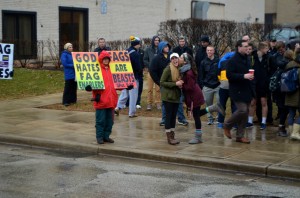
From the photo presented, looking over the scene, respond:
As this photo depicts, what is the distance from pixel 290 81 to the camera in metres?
10.5

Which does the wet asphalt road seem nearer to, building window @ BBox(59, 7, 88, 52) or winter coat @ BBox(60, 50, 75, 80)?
winter coat @ BBox(60, 50, 75, 80)

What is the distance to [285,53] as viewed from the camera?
436 inches

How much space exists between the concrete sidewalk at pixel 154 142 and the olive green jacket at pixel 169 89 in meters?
0.83

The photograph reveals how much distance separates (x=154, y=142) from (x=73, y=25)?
2094 centimetres

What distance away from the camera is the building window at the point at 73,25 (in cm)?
2989

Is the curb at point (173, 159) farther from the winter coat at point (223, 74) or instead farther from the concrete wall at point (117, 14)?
the concrete wall at point (117, 14)

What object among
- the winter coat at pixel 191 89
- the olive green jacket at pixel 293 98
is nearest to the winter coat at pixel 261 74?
the olive green jacket at pixel 293 98

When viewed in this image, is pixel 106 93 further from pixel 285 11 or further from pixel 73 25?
pixel 285 11

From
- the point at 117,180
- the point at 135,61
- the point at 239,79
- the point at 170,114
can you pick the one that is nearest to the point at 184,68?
the point at 170,114

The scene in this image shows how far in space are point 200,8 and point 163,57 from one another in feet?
88.7

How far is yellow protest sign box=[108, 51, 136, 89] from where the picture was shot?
39.9 feet

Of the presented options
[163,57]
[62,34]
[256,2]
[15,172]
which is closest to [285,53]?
[163,57]

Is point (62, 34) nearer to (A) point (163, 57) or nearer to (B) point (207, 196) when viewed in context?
(A) point (163, 57)

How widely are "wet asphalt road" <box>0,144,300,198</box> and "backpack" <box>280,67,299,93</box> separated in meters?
2.56
